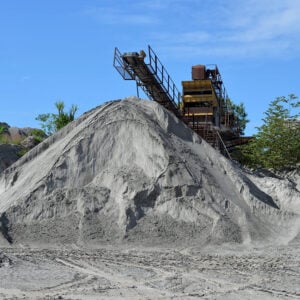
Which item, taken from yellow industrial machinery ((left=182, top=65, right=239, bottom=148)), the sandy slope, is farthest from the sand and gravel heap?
yellow industrial machinery ((left=182, top=65, right=239, bottom=148))

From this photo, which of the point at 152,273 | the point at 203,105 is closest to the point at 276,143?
the point at 203,105

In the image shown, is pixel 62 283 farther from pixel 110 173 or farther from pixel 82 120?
pixel 82 120

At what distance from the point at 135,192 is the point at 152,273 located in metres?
6.69

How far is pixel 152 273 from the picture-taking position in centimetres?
1278

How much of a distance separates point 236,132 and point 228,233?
20.4m

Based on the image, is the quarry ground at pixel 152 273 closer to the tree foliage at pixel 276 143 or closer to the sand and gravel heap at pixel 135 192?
the sand and gravel heap at pixel 135 192

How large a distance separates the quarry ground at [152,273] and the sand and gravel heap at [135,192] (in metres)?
0.97

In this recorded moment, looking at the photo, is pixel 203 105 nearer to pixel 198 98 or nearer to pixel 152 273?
pixel 198 98

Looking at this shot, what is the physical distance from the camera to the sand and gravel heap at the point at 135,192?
60.3 feet

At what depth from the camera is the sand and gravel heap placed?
60.3 feet

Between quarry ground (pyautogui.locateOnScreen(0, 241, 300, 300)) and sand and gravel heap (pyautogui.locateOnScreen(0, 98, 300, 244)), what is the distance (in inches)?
38.4

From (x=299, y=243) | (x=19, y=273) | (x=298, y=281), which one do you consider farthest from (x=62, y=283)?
(x=299, y=243)

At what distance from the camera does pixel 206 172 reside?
67.5ft

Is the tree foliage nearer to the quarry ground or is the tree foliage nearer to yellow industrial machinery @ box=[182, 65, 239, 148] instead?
yellow industrial machinery @ box=[182, 65, 239, 148]
